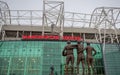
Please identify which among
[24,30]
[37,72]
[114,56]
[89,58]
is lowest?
[37,72]

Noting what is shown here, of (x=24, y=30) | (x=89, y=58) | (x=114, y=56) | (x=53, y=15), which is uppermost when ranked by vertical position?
(x=53, y=15)

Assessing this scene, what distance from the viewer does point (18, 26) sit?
6159 cm

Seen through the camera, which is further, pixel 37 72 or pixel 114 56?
pixel 114 56

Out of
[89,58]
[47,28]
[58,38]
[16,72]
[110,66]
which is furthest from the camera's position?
[47,28]

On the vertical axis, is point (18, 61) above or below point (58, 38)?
below

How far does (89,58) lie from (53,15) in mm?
34444

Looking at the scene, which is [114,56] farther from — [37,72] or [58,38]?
[37,72]

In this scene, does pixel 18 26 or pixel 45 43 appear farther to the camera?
pixel 18 26

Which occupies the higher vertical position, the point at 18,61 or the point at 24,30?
the point at 24,30

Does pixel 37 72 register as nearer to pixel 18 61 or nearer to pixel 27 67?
pixel 27 67

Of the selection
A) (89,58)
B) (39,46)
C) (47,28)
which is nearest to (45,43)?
(39,46)

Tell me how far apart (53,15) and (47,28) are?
8.89 meters

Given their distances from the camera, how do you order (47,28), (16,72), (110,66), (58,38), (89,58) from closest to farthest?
(89,58)
(16,72)
(110,66)
(58,38)
(47,28)

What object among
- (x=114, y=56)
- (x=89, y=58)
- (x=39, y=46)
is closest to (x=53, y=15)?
(x=39, y=46)
